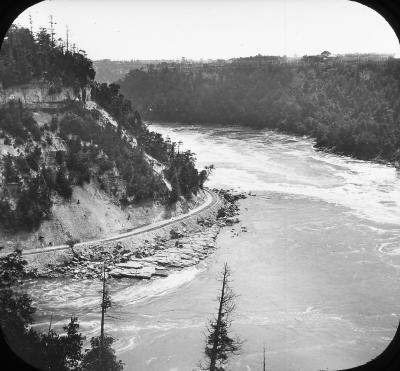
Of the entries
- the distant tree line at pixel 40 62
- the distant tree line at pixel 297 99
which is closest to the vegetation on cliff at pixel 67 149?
the distant tree line at pixel 40 62

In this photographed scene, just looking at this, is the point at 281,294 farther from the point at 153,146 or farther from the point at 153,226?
the point at 153,146

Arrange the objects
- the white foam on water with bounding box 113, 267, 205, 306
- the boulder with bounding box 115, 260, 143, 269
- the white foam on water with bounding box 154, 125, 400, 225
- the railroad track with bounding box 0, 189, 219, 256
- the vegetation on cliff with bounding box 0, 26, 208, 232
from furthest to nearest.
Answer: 1. the white foam on water with bounding box 154, 125, 400, 225
2. the vegetation on cliff with bounding box 0, 26, 208, 232
3. the boulder with bounding box 115, 260, 143, 269
4. the railroad track with bounding box 0, 189, 219, 256
5. the white foam on water with bounding box 113, 267, 205, 306

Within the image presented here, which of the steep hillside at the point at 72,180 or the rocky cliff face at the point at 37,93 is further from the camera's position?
the rocky cliff face at the point at 37,93

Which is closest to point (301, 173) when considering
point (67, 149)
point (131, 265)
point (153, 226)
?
point (153, 226)

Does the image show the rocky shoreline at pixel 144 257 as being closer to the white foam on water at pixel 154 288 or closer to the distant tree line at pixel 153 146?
the white foam on water at pixel 154 288

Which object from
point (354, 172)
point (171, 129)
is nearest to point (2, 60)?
point (354, 172)

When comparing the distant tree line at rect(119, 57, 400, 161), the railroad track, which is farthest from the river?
the distant tree line at rect(119, 57, 400, 161)

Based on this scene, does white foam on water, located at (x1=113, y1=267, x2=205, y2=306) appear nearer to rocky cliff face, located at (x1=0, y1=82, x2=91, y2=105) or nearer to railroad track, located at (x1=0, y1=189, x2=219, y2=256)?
railroad track, located at (x1=0, y1=189, x2=219, y2=256)
